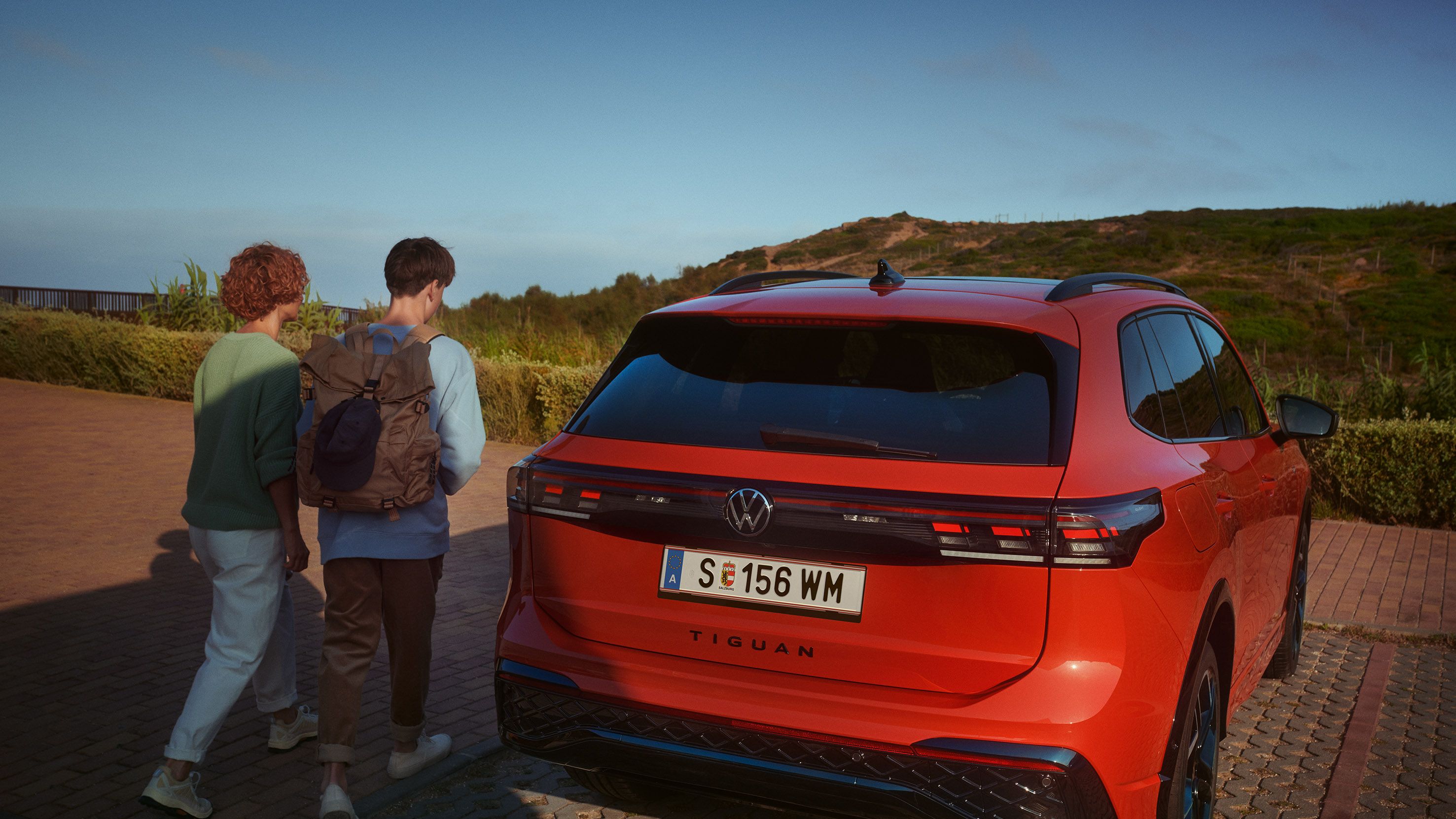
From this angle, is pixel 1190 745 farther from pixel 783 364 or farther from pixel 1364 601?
pixel 1364 601

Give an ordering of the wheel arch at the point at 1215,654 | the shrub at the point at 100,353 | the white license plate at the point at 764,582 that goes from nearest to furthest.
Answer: the white license plate at the point at 764,582
the wheel arch at the point at 1215,654
the shrub at the point at 100,353

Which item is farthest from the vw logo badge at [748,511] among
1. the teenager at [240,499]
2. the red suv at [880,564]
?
the teenager at [240,499]

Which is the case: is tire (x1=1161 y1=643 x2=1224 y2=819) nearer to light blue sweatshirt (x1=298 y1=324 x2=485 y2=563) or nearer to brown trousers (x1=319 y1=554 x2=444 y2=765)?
light blue sweatshirt (x1=298 y1=324 x2=485 y2=563)

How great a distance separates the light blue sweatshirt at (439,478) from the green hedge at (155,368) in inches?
383

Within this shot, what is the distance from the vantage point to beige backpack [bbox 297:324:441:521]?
10.6 ft

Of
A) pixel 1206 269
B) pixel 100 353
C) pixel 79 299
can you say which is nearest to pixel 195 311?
pixel 100 353

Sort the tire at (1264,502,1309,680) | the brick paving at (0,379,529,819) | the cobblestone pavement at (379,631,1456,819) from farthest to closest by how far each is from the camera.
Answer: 1. the tire at (1264,502,1309,680)
2. the brick paving at (0,379,529,819)
3. the cobblestone pavement at (379,631,1456,819)

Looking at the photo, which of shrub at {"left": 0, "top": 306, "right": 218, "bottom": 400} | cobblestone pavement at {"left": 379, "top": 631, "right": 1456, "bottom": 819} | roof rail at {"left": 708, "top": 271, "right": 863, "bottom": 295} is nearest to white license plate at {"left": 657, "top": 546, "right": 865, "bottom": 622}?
cobblestone pavement at {"left": 379, "top": 631, "right": 1456, "bottom": 819}

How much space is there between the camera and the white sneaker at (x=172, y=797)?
3500mm

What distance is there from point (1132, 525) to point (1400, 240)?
203ft

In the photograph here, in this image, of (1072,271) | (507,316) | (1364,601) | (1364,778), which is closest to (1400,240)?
(1072,271)

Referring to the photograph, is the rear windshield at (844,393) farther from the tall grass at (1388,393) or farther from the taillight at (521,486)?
the tall grass at (1388,393)

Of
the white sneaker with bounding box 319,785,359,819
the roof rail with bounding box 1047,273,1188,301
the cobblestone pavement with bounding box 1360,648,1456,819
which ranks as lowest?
the cobblestone pavement with bounding box 1360,648,1456,819

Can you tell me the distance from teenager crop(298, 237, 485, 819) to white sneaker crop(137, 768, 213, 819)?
41 cm
